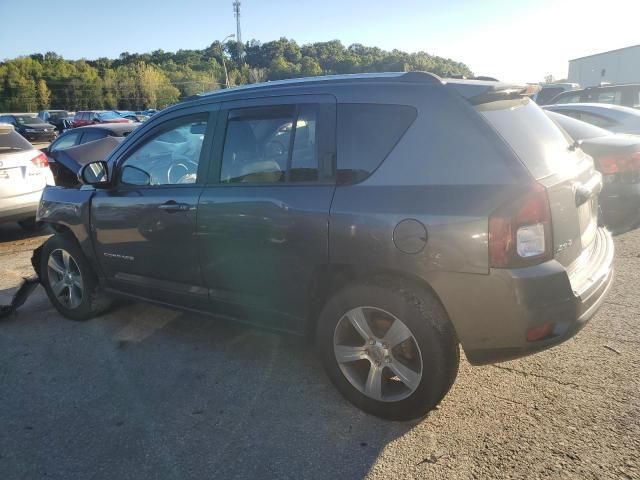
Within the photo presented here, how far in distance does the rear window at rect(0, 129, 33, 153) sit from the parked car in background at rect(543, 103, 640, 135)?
8000mm

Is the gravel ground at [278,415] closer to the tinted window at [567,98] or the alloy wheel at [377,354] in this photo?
the alloy wheel at [377,354]

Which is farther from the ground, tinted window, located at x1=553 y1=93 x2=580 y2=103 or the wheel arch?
tinted window, located at x1=553 y1=93 x2=580 y2=103

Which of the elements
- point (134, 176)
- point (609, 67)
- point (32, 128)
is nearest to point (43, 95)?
point (32, 128)

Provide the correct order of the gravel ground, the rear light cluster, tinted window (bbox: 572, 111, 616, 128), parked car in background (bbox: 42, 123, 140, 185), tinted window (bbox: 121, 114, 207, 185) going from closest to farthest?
the gravel ground < tinted window (bbox: 121, 114, 207, 185) < the rear light cluster < tinted window (bbox: 572, 111, 616, 128) < parked car in background (bbox: 42, 123, 140, 185)

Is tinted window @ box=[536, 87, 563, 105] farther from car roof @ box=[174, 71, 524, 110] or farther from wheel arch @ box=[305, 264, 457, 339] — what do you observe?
wheel arch @ box=[305, 264, 457, 339]

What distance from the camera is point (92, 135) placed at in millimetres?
9977

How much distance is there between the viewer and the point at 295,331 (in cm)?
302

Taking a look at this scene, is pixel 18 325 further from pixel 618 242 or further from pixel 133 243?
pixel 618 242

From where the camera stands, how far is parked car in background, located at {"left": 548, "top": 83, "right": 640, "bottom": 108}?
11.3 meters

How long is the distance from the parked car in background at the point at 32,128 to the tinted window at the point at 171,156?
3071 cm

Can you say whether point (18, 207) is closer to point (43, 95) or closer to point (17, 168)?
point (17, 168)

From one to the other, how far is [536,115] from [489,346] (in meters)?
1.44

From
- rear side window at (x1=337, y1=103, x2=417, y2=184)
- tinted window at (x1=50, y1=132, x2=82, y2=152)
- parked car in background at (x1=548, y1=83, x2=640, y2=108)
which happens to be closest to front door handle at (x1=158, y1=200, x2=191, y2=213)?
rear side window at (x1=337, y1=103, x2=417, y2=184)

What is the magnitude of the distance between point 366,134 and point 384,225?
0.55 meters
